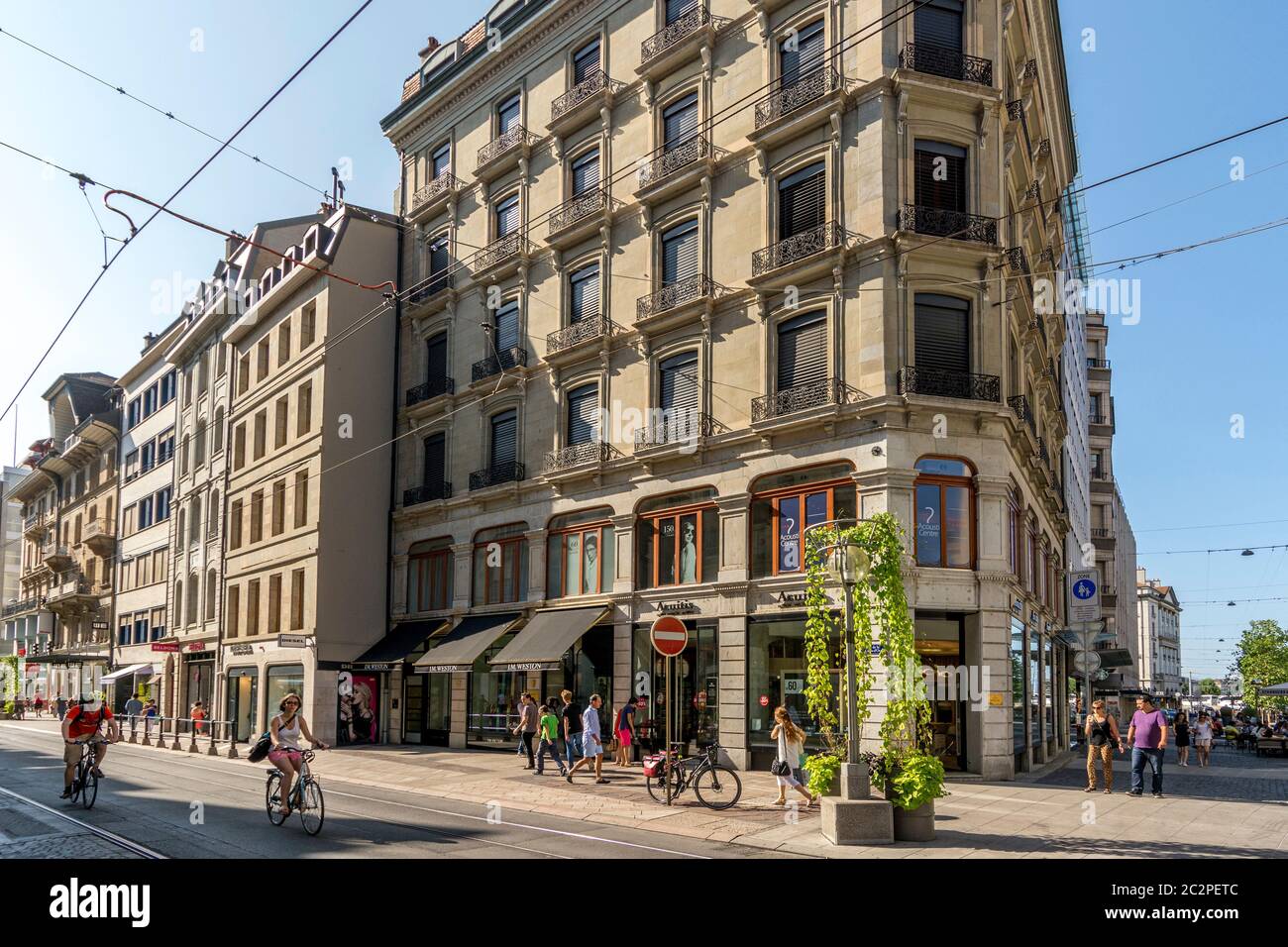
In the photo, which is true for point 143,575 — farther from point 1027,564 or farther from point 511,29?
point 1027,564

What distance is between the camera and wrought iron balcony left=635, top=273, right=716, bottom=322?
89.5ft

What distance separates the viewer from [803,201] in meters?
25.6

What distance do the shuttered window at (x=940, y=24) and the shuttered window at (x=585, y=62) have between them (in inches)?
411

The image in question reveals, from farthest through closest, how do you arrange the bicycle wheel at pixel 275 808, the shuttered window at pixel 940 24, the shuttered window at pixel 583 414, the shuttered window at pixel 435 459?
the shuttered window at pixel 435 459 < the shuttered window at pixel 583 414 < the shuttered window at pixel 940 24 < the bicycle wheel at pixel 275 808

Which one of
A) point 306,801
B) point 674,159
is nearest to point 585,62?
point 674,159

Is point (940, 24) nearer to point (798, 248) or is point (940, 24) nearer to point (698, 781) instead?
point (798, 248)

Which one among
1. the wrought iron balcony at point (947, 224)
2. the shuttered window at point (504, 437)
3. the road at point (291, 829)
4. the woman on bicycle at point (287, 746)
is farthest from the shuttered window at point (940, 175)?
the woman on bicycle at point (287, 746)

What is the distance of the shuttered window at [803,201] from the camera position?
993 inches

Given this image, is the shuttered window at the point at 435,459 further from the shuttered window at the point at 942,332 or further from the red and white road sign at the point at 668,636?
the red and white road sign at the point at 668,636

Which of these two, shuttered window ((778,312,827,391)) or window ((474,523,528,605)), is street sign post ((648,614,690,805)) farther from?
window ((474,523,528,605))

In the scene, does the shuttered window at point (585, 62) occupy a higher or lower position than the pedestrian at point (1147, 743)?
higher

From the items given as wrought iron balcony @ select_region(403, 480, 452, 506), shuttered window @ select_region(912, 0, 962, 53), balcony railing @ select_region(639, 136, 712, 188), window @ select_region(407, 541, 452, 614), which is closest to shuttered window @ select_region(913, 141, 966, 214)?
shuttered window @ select_region(912, 0, 962, 53)

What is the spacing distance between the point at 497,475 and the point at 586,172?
31.4 feet

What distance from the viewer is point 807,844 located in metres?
14.3
